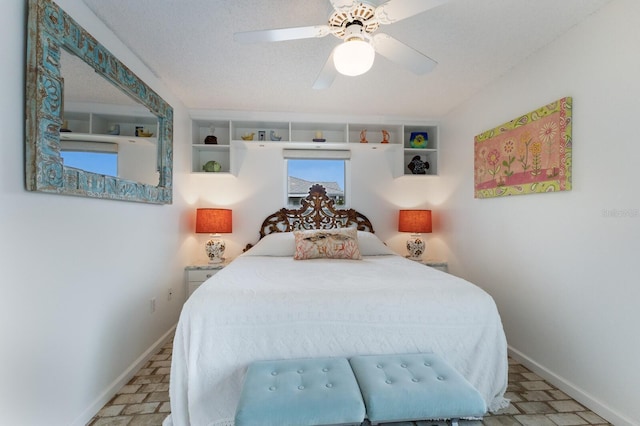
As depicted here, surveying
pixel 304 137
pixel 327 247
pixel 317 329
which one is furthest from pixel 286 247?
pixel 317 329

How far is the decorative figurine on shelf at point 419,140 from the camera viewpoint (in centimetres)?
374

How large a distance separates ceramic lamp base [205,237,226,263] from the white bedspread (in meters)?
1.65

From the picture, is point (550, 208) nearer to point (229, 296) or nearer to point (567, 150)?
point (567, 150)

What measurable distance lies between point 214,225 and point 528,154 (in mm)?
3114

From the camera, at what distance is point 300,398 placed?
1.15 metres

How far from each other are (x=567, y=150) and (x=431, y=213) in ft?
6.22

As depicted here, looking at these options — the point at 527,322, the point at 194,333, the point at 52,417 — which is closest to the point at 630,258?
the point at 527,322

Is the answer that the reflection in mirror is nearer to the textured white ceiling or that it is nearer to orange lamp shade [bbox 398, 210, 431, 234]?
the textured white ceiling

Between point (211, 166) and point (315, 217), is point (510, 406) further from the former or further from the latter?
point (211, 166)

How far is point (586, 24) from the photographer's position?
1823 millimetres

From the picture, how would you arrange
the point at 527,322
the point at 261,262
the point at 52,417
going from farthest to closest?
the point at 261,262 → the point at 527,322 → the point at 52,417

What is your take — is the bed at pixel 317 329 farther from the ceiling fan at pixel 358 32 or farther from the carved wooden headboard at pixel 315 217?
the carved wooden headboard at pixel 315 217

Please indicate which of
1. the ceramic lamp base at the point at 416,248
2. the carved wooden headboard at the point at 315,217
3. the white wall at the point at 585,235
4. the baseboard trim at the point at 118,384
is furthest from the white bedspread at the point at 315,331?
the carved wooden headboard at the point at 315,217

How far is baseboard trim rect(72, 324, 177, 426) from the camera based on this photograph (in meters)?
1.64
